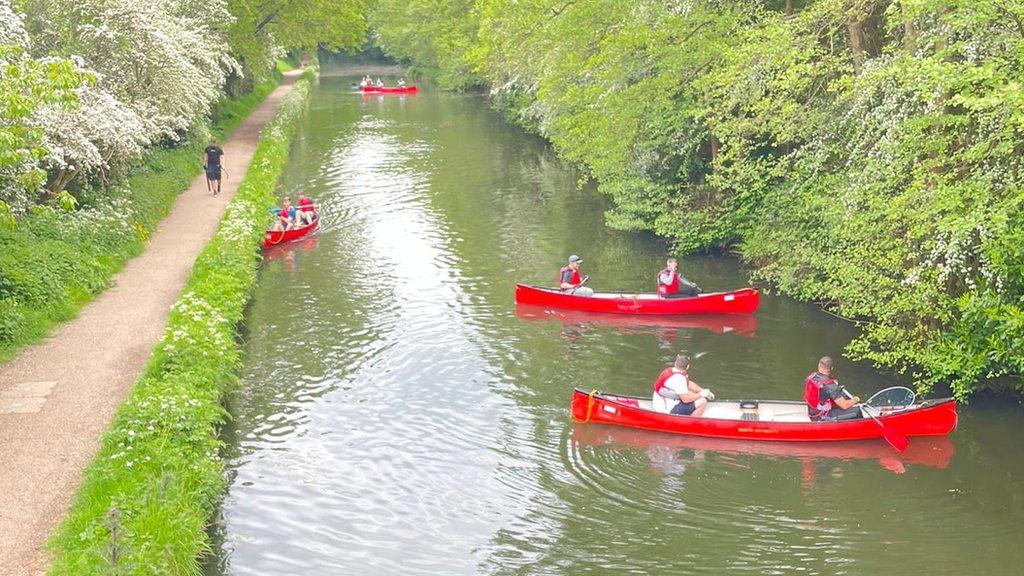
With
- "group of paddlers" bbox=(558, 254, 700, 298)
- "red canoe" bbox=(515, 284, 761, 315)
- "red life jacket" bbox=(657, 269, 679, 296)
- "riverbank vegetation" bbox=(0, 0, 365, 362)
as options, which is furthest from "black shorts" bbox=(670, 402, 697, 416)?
"riverbank vegetation" bbox=(0, 0, 365, 362)

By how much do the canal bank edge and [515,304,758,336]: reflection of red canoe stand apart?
668 cm

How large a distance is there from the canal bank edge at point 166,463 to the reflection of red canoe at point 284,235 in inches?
288

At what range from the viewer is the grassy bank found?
1861cm

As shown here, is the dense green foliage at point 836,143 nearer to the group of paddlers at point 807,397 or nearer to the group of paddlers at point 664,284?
the group of paddlers at point 807,397

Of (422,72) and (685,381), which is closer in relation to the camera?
(685,381)

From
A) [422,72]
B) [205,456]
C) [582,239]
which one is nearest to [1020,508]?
[205,456]

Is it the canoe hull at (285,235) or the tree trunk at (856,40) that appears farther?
the canoe hull at (285,235)

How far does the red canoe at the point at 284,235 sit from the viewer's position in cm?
2891

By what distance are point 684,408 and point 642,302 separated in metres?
6.35

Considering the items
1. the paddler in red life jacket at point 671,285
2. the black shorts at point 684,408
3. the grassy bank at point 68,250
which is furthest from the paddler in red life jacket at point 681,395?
the grassy bank at point 68,250

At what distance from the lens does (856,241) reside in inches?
761

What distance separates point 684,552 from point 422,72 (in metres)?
83.7

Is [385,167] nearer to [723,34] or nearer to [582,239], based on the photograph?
[582,239]

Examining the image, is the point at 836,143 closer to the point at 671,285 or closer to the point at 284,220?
the point at 671,285
